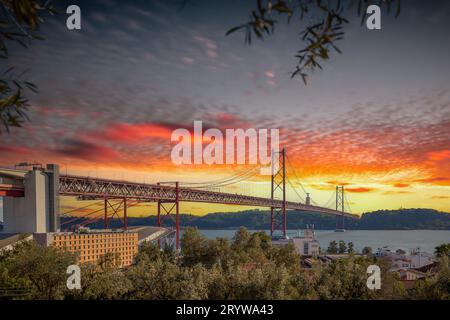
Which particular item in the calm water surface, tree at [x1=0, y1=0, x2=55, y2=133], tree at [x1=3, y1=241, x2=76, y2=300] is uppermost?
tree at [x1=0, y1=0, x2=55, y2=133]

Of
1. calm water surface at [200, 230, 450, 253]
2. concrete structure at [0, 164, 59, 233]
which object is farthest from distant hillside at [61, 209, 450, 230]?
concrete structure at [0, 164, 59, 233]

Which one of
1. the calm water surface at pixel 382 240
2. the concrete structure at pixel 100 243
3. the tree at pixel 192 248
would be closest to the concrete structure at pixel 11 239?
the tree at pixel 192 248

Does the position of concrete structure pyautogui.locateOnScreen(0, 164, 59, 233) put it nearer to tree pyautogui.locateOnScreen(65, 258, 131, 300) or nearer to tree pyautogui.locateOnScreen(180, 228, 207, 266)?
tree pyautogui.locateOnScreen(180, 228, 207, 266)

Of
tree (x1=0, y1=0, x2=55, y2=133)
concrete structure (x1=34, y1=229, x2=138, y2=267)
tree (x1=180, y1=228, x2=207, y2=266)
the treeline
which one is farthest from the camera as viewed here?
concrete structure (x1=34, y1=229, x2=138, y2=267)

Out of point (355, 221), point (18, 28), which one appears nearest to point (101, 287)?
point (18, 28)

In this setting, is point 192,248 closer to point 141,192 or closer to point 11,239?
point 11,239
